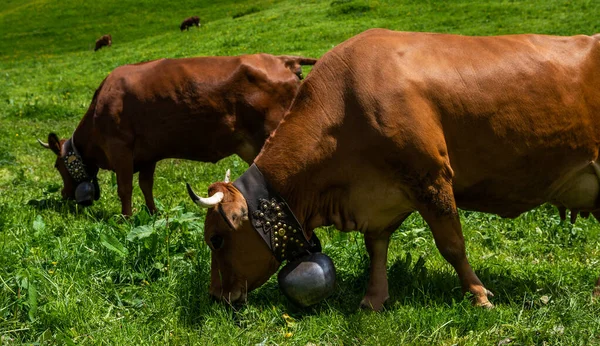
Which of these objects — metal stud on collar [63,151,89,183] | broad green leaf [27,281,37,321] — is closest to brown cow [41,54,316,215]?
metal stud on collar [63,151,89,183]

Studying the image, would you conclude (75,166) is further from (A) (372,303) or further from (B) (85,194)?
(A) (372,303)

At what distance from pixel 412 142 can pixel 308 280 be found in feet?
3.86

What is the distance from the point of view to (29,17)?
49.4m

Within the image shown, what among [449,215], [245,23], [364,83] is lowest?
[245,23]

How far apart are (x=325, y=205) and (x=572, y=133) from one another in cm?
189

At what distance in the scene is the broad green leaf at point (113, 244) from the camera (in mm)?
5344

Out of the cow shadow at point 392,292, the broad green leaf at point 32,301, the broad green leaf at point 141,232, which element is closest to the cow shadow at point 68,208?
the broad green leaf at point 141,232

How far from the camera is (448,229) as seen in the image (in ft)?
15.5

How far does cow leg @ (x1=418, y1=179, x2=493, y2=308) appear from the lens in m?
4.62

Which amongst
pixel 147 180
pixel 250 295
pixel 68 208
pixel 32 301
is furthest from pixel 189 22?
pixel 32 301

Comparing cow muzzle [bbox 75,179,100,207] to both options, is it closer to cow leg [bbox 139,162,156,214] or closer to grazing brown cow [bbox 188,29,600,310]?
cow leg [bbox 139,162,156,214]

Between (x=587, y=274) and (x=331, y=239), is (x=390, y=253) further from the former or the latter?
(x=587, y=274)

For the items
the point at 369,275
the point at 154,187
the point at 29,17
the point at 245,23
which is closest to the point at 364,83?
the point at 369,275

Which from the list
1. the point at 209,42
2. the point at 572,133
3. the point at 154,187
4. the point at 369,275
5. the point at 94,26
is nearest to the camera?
the point at 572,133
